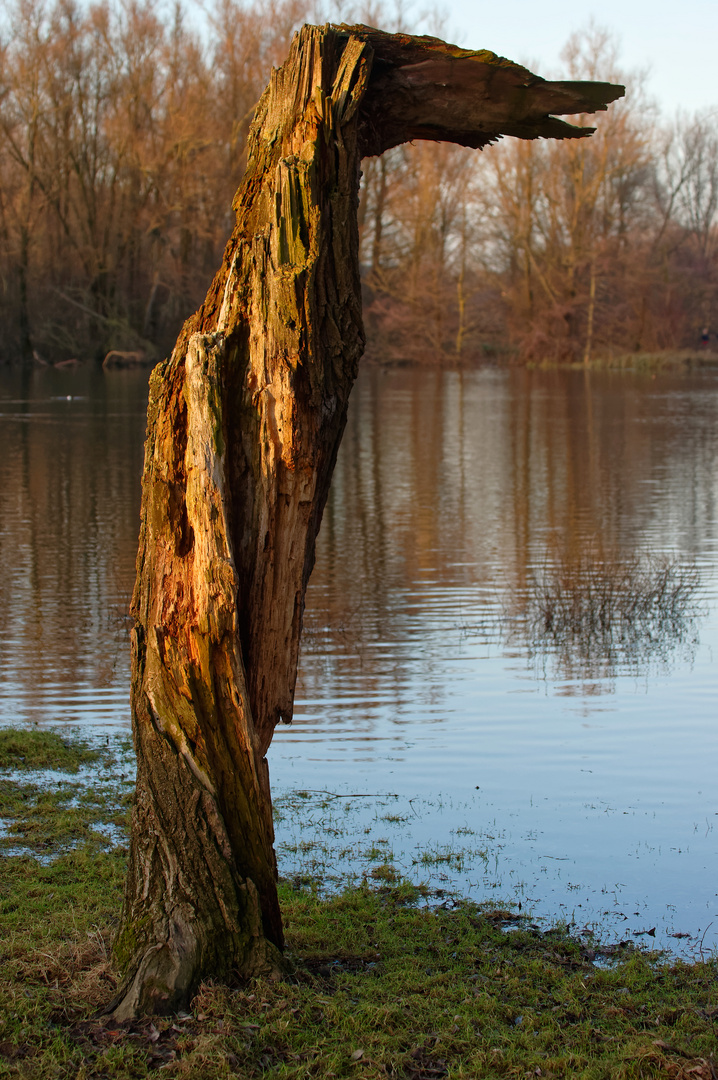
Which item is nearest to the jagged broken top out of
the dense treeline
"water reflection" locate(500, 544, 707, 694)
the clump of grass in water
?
the clump of grass in water

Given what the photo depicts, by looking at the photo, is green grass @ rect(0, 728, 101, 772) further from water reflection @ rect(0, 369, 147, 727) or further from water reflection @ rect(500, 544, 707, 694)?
water reflection @ rect(500, 544, 707, 694)

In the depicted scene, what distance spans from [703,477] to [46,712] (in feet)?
53.6

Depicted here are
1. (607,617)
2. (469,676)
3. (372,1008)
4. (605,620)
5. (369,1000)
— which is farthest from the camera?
(607,617)

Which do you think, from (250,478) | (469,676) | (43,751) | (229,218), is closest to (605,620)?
(469,676)

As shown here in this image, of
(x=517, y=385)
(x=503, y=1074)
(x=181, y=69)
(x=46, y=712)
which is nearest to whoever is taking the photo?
(x=503, y=1074)

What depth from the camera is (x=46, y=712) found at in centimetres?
841

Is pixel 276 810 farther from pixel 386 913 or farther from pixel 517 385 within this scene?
pixel 517 385

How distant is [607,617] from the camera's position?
11391 mm

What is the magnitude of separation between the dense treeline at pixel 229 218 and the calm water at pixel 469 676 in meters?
33.8

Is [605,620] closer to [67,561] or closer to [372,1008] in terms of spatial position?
[67,561]

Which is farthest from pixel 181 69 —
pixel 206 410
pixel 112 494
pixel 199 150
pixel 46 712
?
pixel 206 410

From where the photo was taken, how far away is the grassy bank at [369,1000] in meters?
3.55

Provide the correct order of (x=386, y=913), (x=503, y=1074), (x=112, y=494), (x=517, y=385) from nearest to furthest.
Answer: (x=503, y=1074) < (x=386, y=913) < (x=112, y=494) < (x=517, y=385)

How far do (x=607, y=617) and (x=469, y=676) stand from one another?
230 centimetres
